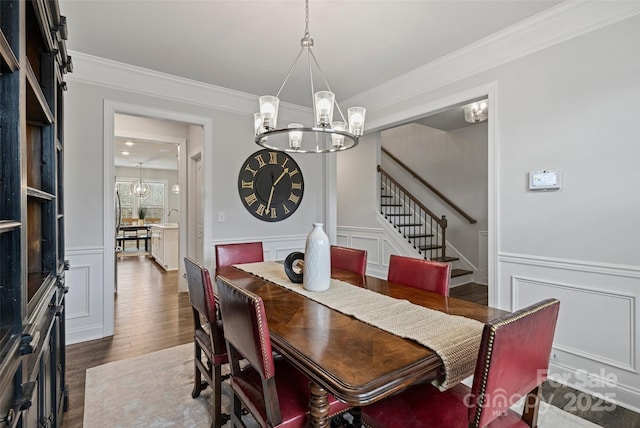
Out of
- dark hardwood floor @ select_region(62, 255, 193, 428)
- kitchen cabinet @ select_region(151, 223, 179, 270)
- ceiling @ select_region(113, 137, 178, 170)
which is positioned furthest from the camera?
ceiling @ select_region(113, 137, 178, 170)

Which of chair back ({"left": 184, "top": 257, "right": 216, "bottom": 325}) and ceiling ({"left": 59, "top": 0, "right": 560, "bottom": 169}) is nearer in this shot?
chair back ({"left": 184, "top": 257, "right": 216, "bottom": 325})

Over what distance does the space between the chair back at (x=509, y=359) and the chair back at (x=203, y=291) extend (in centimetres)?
125

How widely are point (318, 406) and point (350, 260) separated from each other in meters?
1.50

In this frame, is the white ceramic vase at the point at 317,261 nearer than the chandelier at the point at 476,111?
Yes

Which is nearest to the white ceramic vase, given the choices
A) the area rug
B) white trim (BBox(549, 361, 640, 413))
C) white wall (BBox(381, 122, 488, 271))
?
the area rug

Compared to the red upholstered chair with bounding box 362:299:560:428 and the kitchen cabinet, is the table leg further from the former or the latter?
the kitchen cabinet

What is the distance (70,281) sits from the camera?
117 inches

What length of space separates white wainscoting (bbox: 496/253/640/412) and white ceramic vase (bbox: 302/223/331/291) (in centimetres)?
170

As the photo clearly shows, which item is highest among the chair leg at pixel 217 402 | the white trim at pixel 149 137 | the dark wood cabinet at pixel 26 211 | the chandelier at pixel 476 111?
the chandelier at pixel 476 111

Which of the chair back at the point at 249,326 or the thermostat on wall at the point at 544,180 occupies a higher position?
the thermostat on wall at the point at 544,180

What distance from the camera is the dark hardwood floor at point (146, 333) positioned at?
194cm

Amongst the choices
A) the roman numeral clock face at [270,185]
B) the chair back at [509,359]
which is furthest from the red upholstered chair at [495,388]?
the roman numeral clock face at [270,185]

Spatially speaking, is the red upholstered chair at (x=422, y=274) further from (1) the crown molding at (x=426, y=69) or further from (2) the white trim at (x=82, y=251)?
(2) the white trim at (x=82, y=251)

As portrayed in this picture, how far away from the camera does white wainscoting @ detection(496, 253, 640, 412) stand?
6.57 ft
